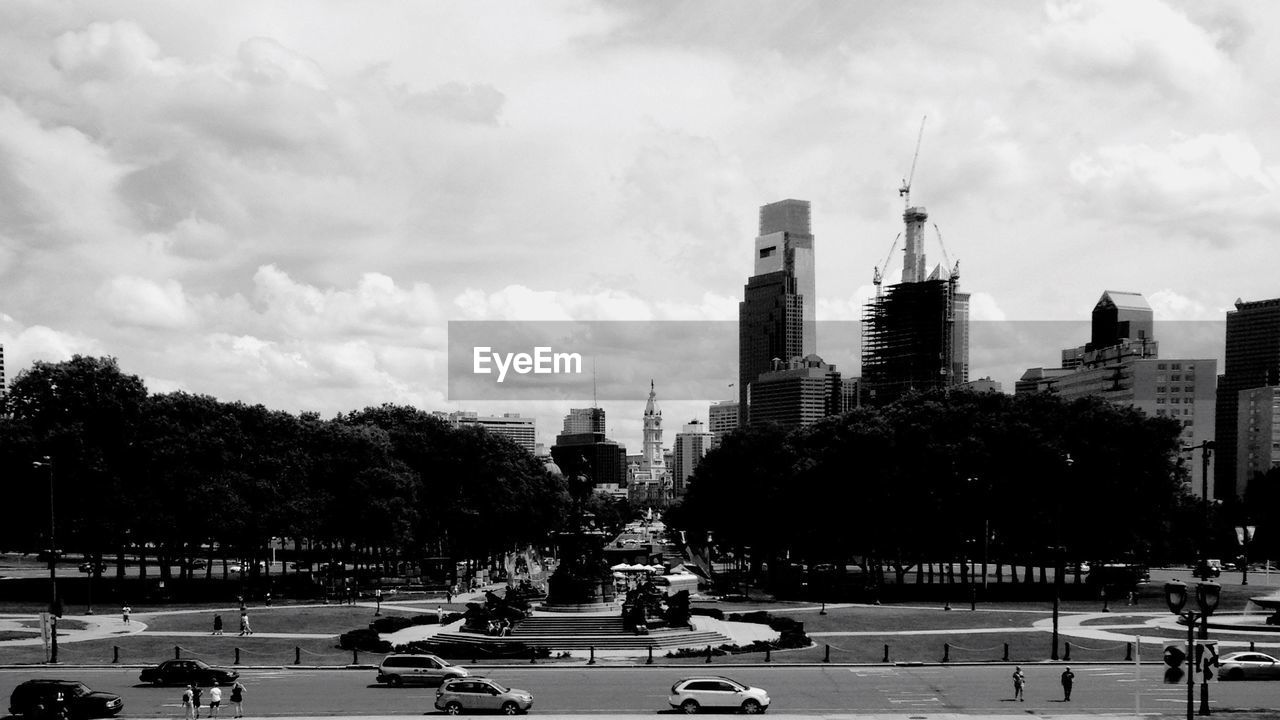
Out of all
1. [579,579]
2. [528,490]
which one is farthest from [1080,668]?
[528,490]

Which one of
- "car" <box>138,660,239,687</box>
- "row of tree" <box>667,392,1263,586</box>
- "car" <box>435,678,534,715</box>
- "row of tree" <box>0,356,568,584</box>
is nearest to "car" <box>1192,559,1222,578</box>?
"row of tree" <box>667,392,1263,586</box>

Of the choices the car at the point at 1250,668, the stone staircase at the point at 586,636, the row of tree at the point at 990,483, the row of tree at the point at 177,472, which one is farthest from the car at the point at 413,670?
the row of tree at the point at 990,483

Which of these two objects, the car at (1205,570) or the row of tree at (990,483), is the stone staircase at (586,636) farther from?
the row of tree at (990,483)

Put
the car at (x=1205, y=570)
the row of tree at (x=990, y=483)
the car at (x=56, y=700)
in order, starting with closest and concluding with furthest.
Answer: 1. the car at (x=56, y=700)
2. the car at (x=1205, y=570)
3. the row of tree at (x=990, y=483)

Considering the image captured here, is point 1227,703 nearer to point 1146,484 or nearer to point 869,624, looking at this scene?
point 869,624

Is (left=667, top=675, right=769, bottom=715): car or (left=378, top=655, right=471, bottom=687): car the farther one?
(left=378, top=655, right=471, bottom=687): car

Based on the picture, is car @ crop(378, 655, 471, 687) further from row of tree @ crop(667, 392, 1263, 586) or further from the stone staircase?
row of tree @ crop(667, 392, 1263, 586)

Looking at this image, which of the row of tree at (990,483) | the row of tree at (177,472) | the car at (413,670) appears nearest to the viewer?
the car at (413,670)
